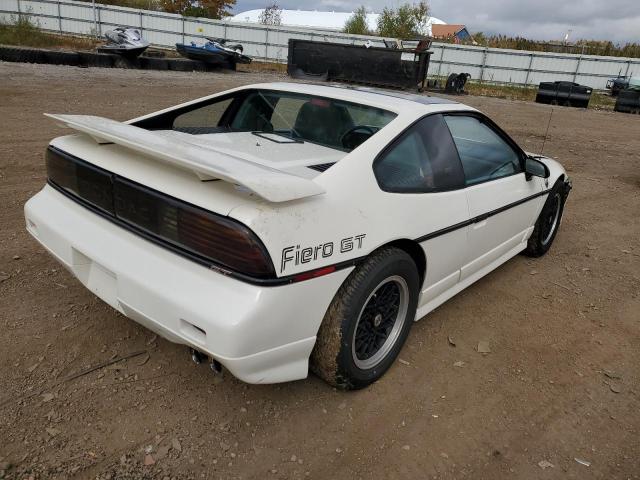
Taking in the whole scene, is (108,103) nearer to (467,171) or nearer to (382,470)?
(467,171)

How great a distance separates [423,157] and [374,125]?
0.33m

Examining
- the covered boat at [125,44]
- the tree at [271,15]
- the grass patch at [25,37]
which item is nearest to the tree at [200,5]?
the tree at [271,15]

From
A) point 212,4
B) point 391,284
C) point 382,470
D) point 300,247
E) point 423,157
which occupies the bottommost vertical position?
point 382,470

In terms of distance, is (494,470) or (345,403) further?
(345,403)

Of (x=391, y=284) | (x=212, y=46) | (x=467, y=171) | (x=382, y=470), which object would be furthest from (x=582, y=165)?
(x=212, y=46)

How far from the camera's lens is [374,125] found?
2785 mm

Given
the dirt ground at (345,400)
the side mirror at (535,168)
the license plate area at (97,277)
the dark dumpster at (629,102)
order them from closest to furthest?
the dirt ground at (345,400)
the license plate area at (97,277)
the side mirror at (535,168)
the dark dumpster at (629,102)

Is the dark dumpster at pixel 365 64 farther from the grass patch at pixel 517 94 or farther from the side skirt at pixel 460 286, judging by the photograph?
the grass patch at pixel 517 94

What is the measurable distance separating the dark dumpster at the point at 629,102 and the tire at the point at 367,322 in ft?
71.2

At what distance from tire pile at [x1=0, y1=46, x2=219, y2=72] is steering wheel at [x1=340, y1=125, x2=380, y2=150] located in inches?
682

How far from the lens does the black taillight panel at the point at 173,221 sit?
1.85m

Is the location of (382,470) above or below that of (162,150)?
below

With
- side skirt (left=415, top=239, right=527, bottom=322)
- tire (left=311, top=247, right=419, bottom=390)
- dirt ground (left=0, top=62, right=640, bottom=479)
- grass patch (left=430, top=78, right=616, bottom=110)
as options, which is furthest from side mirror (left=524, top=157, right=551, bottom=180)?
grass patch (left=430, top=78, right=616, bottom=110)

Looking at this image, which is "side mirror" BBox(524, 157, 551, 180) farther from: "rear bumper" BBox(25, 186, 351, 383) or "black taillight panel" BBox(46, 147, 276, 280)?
"black taillight panel" BBox(46, 147, 276, 280)
